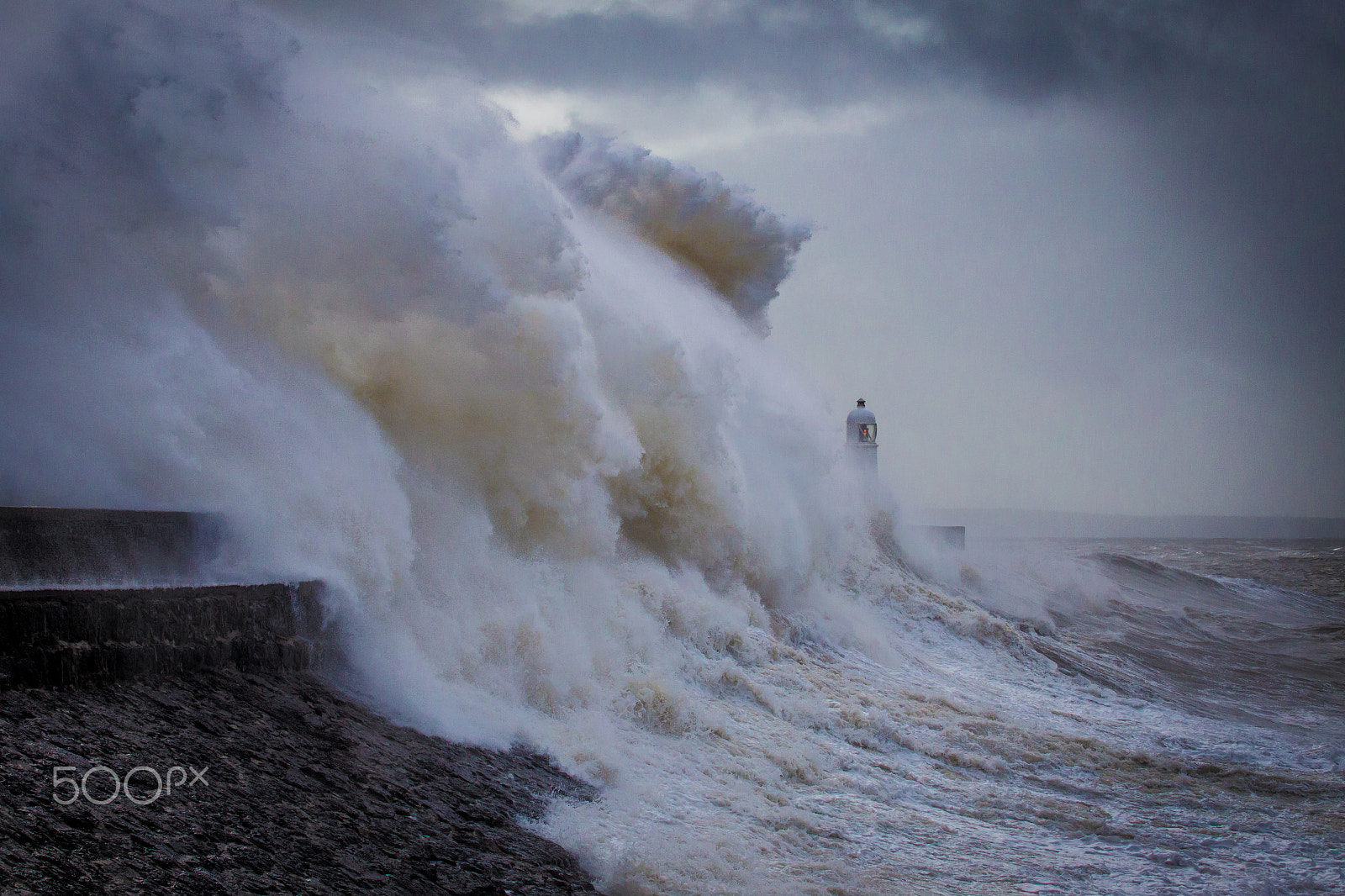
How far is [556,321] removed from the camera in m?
8.41

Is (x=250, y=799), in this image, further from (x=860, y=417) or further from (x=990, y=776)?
(x=860, y=417)

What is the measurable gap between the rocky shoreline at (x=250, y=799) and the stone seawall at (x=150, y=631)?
78 mm

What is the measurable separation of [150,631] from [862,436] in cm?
1768

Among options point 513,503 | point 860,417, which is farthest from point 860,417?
point 513,503

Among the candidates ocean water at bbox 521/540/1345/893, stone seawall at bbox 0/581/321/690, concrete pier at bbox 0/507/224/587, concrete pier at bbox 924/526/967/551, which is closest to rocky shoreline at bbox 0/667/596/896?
stone seawall at bbox 0/581/321/690

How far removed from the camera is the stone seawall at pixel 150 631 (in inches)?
152

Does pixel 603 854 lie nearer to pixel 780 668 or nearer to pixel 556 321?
pixel 780 668

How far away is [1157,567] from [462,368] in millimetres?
20722

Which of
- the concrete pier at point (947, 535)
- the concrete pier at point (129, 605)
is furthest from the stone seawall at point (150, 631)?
the concrete pier at point (947, 535)

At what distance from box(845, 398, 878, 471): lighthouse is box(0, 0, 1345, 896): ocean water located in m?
9.53

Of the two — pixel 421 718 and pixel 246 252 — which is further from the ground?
pixel 246 252

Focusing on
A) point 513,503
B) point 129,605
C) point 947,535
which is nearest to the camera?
point 129,605

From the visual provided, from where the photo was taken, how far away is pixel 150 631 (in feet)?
14.3

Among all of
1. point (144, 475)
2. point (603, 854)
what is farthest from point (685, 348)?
point (603, 854)
